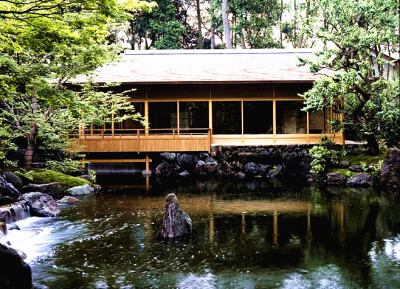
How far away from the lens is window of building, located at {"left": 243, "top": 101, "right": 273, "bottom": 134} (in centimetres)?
2331

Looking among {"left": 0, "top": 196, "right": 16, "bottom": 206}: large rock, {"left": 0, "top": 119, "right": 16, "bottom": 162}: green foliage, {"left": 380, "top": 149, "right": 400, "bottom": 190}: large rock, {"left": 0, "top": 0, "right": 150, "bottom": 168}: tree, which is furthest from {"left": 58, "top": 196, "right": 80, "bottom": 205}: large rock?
{"left": 380, "top": 149, "right": 400, "bottom": 190}: large rock

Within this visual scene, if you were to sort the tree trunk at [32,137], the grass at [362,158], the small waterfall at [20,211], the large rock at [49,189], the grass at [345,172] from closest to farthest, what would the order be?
1. the small waterfall at [20,211]
2. the large rock at [49,189]
3. the tree trunk at [32,137]
4. the grass at [345,172]
5. the grass at [362,158]

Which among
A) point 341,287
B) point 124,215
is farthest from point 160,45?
point 341,287

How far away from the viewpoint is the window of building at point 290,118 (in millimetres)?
23547

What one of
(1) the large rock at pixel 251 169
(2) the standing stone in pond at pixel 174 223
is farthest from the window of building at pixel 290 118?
(2) the standing stone in pond at pixel 174 223

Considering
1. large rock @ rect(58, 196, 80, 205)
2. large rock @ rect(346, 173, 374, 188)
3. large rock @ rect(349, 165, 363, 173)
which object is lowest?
large rock @ rect(58, 196, 80, 205)

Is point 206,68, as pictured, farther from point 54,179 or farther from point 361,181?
point 54,179

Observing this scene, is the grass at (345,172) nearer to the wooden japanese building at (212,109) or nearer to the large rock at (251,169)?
the wooden japanese building at (212,109)

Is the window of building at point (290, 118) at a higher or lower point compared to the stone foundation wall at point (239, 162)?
higher

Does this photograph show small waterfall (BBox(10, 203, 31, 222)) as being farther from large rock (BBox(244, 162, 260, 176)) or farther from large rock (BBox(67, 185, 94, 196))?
large rock (BBox(244, 162, 260, 176))

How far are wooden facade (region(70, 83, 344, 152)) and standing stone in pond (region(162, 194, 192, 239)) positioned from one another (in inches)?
446

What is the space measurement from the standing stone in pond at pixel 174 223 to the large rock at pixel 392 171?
10.3 meters

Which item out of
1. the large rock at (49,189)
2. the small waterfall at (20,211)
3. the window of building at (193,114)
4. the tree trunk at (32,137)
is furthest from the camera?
the window of building at (193,114)

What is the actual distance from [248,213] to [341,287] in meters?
5.67
